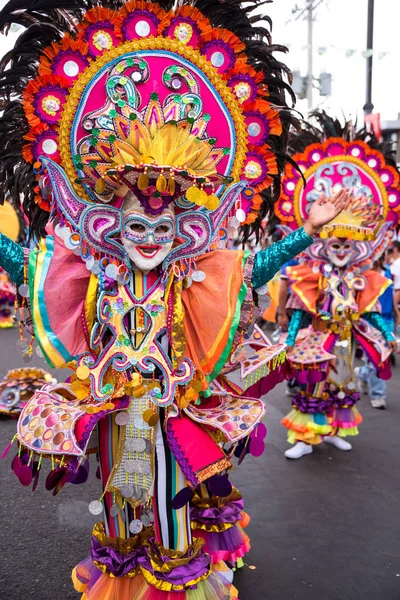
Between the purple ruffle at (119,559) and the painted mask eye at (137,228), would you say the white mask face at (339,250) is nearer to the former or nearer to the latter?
the painted mask eye at (137,228)

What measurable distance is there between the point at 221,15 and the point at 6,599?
9.32ft

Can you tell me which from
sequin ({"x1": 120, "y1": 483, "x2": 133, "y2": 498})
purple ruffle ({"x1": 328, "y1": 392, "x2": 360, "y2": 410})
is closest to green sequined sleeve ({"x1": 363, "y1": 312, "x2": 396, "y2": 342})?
purple ruffle ({"x1": 328, "y1": 392, "x2": 360, "y2": 410})

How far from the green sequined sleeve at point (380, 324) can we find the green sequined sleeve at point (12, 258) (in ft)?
10.2

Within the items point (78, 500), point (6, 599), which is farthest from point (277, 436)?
point (6, 599)

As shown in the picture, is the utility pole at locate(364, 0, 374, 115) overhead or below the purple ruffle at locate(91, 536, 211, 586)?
overhead

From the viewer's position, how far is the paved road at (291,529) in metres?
2.96

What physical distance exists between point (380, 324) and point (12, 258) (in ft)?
Answer: 10.5

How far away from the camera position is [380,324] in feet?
15.2

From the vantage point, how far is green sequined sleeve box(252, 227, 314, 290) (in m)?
2.39

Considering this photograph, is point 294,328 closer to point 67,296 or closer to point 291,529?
point 291,529

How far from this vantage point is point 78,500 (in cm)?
391

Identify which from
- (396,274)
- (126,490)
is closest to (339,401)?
(126,490)

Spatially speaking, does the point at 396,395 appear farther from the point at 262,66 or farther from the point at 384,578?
the point at 262,66

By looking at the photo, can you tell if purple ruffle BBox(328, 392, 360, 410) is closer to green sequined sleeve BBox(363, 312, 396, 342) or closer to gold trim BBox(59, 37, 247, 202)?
green sequined sleeve BBox(363, 312, 396, 342)
